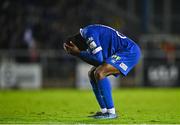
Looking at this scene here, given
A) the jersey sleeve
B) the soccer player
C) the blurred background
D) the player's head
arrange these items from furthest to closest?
1. the blurred background
2. the player's head
3. the soccer player
4. the jersey sleeve

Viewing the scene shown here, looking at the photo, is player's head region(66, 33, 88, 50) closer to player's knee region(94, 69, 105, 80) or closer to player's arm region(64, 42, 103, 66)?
player's arm region(64, 42, 103, 66)

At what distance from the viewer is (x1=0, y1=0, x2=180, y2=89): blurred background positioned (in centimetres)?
2445

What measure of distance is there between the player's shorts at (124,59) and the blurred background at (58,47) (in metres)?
13.0

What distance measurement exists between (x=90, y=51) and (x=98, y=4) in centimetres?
1739

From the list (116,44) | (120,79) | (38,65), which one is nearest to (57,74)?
(38,65)

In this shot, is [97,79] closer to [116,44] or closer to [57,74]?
[116,44]

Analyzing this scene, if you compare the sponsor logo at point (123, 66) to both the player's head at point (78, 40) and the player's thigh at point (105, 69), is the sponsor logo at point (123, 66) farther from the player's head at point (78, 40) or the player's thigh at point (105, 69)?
the player's head at point (78, 40)

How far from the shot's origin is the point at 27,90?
23.9 m

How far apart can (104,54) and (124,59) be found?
36 centimetres

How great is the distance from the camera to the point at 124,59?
11.0 meters

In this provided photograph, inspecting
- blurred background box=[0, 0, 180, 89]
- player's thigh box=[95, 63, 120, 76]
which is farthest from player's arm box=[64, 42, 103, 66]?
blurred background box=[0, 0, 180, 89]

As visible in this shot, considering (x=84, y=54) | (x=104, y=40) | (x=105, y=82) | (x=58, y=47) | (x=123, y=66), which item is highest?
(x=58, y=47)

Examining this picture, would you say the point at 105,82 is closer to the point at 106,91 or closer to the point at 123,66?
the point at 106,91

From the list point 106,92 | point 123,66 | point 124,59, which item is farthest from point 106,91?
point 124,59
